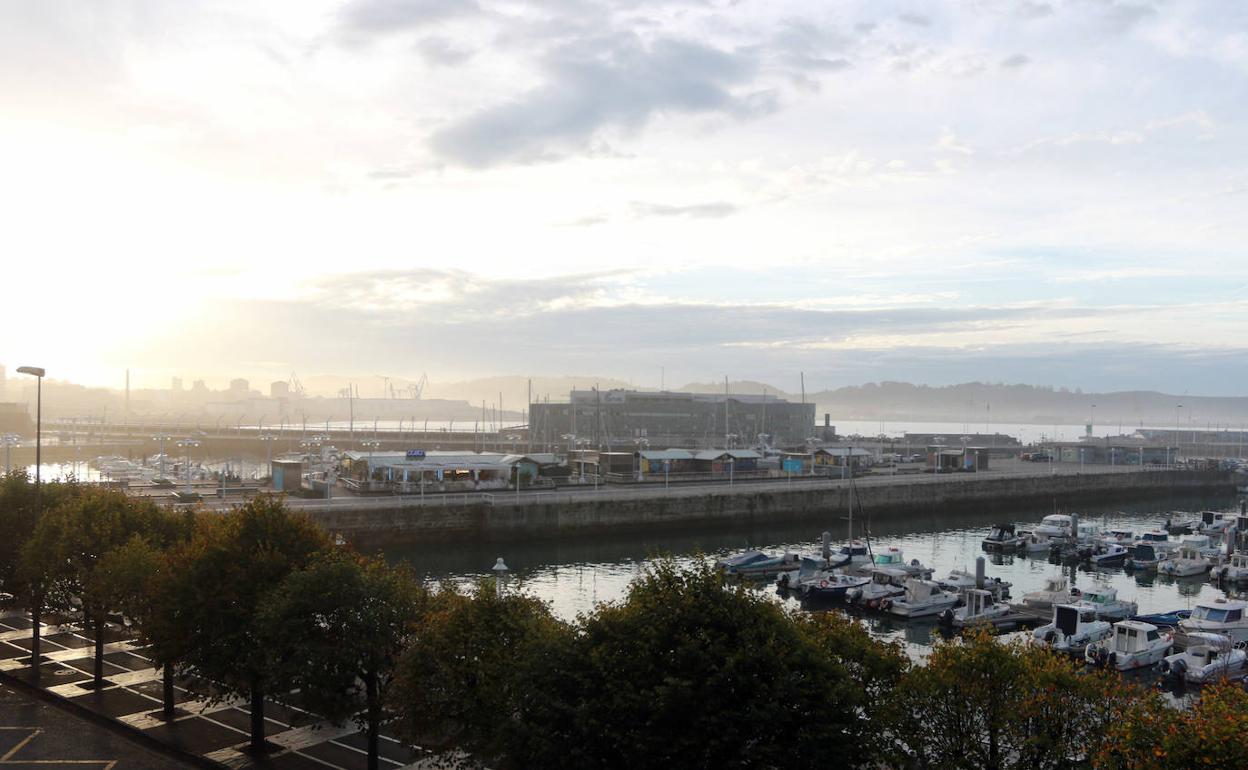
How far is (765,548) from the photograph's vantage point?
155 feet

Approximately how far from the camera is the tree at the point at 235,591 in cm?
1506

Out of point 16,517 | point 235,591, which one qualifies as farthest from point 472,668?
point 16,517

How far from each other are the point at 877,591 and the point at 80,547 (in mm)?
25685

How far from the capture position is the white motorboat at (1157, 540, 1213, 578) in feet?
136

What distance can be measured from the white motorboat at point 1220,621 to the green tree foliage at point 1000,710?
21.1 m

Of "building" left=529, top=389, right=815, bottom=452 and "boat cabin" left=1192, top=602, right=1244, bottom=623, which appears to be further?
"building" left=529, top=389, right=815, bottom=452

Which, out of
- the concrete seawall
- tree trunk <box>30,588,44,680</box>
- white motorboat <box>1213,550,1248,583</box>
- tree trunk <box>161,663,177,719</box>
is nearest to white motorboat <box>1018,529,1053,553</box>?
white motorboat <box>1213,550,1248,583</box>

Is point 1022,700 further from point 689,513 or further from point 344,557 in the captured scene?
point 689,513

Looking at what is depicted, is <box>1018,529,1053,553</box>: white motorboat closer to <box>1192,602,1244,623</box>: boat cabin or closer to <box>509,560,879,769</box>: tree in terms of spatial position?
<box>1192,602,1244,623</box>: boat cabin

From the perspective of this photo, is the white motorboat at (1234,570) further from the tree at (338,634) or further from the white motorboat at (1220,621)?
the tree at (338,634)

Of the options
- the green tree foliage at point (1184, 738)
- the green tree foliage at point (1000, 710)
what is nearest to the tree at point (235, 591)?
the green tree foliage at point (1000, 710)

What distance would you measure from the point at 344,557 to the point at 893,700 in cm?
889

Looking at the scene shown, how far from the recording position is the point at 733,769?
395 inches

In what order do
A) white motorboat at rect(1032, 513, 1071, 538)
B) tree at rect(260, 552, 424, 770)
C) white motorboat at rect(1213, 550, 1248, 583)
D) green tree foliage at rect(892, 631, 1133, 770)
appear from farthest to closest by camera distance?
white motorboat at rect(1032, 513, 1071, 538) → white motorboat at rect(1213, 550, 1248, 583) → tree at rect(260, 552, 424, 770) → green tree foliage at rect(892, 631, 1133, 770)
